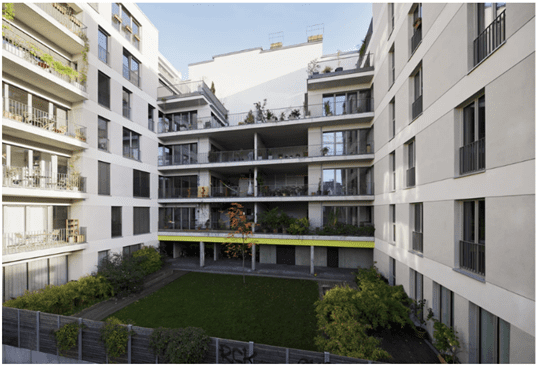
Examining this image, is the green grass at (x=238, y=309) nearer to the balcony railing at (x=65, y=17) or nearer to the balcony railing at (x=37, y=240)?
the balcony railing at (x=37, y=240)

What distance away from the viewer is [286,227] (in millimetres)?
15984

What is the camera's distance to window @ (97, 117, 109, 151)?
1341cm

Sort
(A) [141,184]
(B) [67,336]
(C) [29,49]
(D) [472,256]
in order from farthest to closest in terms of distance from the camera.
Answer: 1. (A) [141,184]
2. (C) [29,49]
3. (B) [67,336]
4. (D) [472,256]

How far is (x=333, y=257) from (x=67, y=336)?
14.8 meters

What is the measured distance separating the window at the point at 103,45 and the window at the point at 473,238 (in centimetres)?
1907

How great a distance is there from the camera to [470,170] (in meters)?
6.09

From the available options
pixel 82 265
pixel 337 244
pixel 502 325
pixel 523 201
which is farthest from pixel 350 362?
pixel 82 265

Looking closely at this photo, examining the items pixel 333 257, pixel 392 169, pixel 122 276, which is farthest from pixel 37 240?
pixel 392 169

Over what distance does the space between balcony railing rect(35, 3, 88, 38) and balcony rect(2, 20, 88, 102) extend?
1.51 metres

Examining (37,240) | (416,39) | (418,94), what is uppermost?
(416,39)

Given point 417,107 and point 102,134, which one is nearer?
point 417,107

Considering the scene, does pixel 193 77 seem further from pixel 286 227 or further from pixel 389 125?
pixel 389 125

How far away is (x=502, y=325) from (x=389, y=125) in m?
9.36

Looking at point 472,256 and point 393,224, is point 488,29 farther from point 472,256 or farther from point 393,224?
point 393,224
